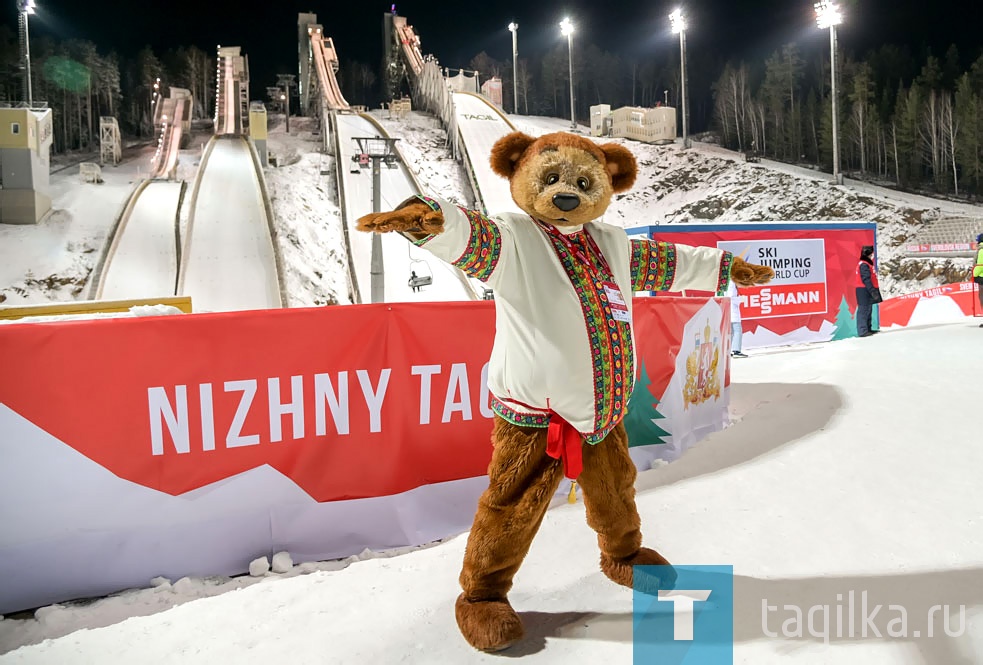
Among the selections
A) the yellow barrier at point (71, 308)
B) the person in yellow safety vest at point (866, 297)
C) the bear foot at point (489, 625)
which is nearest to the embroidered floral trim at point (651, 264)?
the bear foot at point (489, 625)

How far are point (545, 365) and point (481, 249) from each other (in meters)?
0.49

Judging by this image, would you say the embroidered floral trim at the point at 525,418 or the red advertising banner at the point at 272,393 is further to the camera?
the red advertising banner at the point at 272,393

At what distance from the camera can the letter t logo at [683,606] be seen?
2220 mm

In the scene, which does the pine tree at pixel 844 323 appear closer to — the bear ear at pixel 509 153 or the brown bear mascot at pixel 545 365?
the brown bear mascot at pixel 545 365

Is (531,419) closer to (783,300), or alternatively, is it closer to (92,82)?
(783,300)

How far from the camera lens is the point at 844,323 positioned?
1000 centimetres

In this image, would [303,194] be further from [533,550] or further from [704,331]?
[533,550]

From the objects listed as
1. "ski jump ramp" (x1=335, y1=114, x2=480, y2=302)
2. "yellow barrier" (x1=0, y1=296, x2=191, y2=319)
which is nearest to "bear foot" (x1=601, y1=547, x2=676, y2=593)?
"yellow barrier" (x1=0, y1=296, x2=191, y2=319)

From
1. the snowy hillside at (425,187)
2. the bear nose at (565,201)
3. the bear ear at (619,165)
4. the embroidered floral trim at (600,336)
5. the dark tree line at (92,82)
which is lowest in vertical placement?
the embroidered floral trim at (600,336)

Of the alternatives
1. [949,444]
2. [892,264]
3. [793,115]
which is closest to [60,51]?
[793,115]

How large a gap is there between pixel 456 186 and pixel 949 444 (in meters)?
24.1

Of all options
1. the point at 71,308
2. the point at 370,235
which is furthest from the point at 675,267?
the point at 370,235

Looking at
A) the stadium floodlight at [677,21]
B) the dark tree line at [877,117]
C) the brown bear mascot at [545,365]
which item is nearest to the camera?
the brown bear mascot at [545,365]

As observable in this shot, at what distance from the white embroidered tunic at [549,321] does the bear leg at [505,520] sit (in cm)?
12
